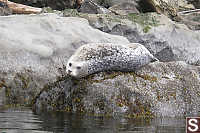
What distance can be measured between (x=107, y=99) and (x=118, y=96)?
21 cm

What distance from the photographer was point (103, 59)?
7586 millimetres

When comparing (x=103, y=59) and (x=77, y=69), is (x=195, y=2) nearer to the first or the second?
(x=103, y=59)

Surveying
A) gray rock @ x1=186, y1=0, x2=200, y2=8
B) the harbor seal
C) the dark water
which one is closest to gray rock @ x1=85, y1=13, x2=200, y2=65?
the harbor seal

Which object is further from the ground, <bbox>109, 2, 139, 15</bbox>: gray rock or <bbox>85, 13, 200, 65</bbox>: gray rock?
<bbox>109, 2, 139, 15</bbox>: gray rock

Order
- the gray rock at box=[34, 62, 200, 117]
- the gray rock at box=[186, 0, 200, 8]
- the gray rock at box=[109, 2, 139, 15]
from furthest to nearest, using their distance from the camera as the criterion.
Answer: the gray rock at box=[186, 0, 200, 8], the gray rock at box=[109, 2, 139, 15], the gray rock at box=[34, 62, 200, 117]

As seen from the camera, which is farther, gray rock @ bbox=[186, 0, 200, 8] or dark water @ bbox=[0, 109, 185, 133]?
gray rock @ bbox=[186, 0, 200, 8]

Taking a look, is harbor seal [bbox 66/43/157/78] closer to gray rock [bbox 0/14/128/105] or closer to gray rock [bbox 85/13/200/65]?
gray rock [bbox 0/14/128/105]

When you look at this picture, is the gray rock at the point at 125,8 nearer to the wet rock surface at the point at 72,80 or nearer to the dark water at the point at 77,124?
the wet rock surface at the point at 72,80

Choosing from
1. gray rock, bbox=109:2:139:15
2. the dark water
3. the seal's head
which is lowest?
the dark water

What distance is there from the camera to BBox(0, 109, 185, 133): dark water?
5.04 metres

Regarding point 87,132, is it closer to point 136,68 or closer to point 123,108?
point 123,108

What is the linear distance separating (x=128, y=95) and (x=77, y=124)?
199 centimetres

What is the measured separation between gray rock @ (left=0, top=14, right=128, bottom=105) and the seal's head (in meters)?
1.65

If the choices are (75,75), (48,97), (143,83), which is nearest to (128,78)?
(143,83)
